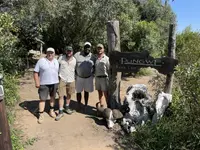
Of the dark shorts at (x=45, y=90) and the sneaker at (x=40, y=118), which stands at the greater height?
the dark shorts at (x=45, y=90)

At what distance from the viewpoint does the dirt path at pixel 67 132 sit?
19.0 feet

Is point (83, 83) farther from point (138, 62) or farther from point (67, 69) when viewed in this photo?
point (138, 62)

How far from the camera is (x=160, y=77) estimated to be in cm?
838

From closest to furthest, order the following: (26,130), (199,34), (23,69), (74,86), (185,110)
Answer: (185,110) → (26,130) → (74,86) → (199,34) → (23,69)

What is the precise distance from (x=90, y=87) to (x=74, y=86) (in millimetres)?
388

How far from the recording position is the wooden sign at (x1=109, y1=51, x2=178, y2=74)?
680 cm

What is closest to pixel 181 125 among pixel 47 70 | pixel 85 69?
pixel 85 69

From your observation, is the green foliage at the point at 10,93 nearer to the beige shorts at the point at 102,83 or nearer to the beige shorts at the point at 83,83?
the beige shorts at the point at 83,83

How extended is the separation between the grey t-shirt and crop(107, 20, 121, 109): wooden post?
0.58 metres

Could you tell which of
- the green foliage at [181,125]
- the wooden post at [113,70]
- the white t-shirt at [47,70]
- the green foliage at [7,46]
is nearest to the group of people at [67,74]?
the white t-shirt at [47,70]

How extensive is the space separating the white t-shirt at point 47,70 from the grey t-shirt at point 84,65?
552mm

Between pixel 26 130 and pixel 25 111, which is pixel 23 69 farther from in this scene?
pixel 26 130

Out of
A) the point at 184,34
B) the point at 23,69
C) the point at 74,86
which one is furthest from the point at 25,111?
the point at 184,34

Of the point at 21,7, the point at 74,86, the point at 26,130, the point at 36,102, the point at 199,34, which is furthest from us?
the point at 199,34
